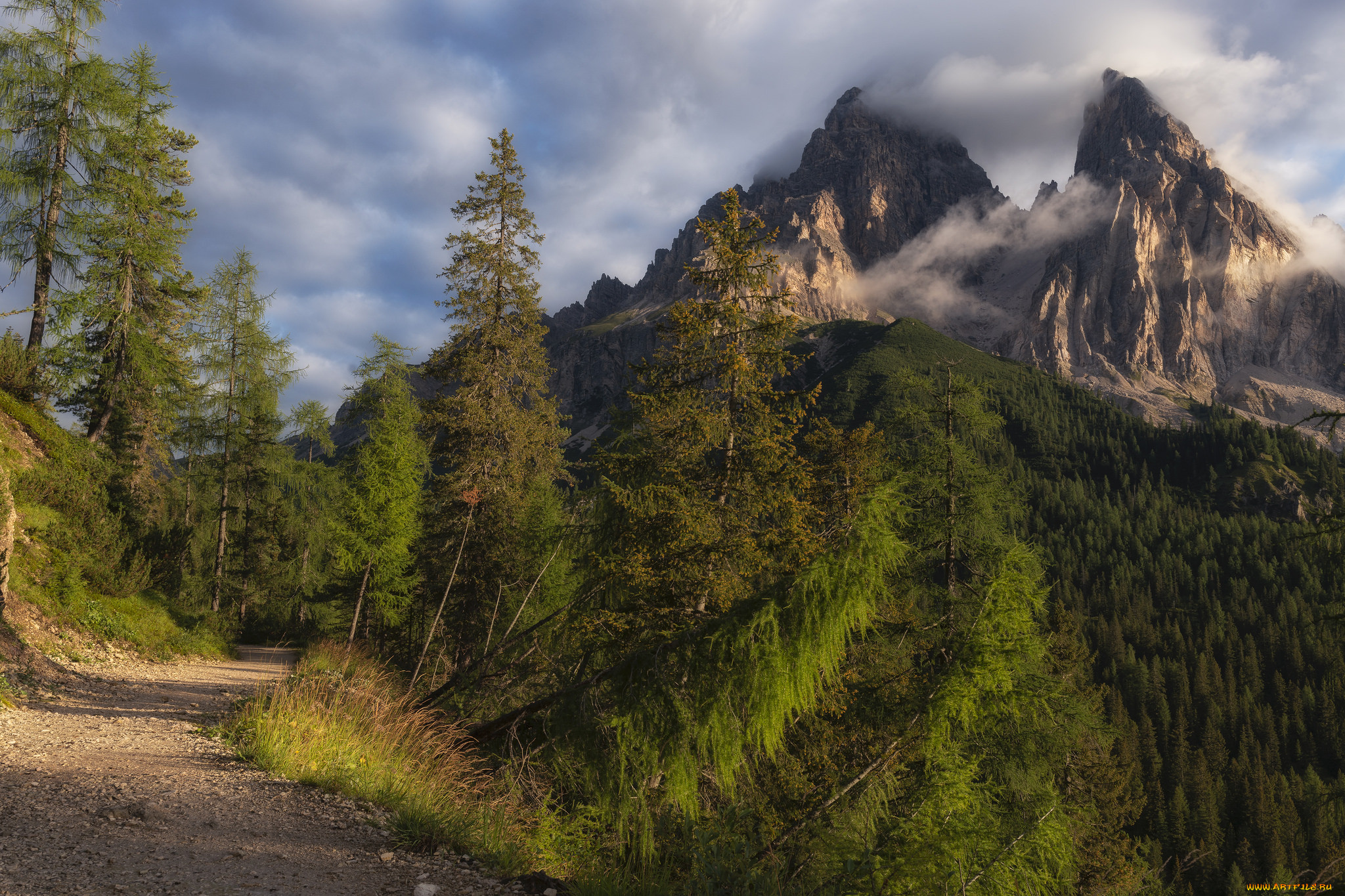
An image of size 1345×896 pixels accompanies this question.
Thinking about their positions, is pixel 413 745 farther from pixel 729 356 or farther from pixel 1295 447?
pixel 1295 447

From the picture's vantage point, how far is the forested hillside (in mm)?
57094

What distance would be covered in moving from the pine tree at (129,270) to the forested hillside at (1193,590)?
18141 mm

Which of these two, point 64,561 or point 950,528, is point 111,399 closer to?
point 64,561

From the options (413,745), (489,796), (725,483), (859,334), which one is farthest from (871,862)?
(859,334)

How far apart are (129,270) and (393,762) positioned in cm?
1765

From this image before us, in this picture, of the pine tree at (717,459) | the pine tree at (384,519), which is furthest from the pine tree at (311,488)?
the pine tree at (717,459)

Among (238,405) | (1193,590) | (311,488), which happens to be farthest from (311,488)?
(1193,590)

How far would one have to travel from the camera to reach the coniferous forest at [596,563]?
4.45 m

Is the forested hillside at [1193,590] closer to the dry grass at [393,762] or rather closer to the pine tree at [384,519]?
the dry grass at [393,762]

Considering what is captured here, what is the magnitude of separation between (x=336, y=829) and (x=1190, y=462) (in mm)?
193686

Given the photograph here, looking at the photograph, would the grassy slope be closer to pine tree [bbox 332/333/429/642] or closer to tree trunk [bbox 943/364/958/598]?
pine tree [bbox 332/333/429/642]

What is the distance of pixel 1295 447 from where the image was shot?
500ft

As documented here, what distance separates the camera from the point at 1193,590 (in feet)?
382

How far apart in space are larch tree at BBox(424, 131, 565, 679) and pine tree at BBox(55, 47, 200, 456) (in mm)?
7199
